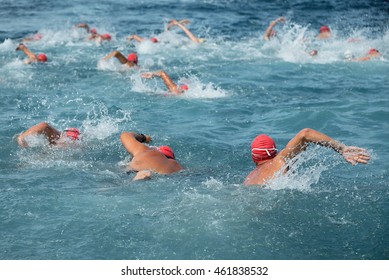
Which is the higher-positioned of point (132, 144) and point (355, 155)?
point (355, 155)

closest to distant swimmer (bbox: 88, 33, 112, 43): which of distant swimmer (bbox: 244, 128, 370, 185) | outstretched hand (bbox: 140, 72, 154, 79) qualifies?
outstretched hand (bbox: 140, 72, 154, 79)

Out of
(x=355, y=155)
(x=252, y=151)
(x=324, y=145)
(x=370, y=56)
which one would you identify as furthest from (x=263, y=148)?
(x=370, y=56)

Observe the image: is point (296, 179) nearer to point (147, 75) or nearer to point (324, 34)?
point (147, 75)

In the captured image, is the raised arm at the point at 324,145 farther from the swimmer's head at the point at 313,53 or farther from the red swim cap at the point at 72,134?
the swimmer's head at the point at 313,53

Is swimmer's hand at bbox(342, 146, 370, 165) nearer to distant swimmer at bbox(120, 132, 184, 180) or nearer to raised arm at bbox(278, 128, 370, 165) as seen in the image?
raised arm at bbox(278, 128, 370, 165)

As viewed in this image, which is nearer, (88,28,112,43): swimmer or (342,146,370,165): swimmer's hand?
(342,146,370,165): swimmer's hand

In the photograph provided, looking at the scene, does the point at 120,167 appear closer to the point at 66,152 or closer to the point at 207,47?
the point at 66,152

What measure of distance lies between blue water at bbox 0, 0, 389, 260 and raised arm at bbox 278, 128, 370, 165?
54 centimetres

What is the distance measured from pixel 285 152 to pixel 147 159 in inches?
97.1

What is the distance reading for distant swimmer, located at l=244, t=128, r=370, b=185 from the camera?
263 inches

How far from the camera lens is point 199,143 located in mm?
11180

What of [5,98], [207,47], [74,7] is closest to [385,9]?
[207,47]

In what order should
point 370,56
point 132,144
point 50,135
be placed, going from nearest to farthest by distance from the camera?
point 132,144, point 50,135, point 370,56

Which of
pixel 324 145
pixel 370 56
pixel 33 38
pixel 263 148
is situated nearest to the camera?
pixel 324 145
